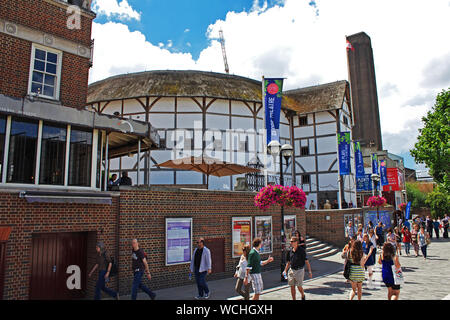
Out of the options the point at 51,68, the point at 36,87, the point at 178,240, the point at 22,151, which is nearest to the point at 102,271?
the point at 178,240

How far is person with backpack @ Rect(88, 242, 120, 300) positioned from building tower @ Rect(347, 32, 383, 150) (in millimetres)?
66224

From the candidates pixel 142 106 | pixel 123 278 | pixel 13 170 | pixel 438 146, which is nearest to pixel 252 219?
pixel 123 278

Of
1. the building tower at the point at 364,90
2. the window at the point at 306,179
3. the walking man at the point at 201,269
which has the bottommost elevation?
the walking man at the point at 201,269

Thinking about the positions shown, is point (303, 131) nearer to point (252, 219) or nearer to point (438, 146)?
point (438, 146)

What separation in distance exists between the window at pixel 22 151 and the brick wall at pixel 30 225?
761 millimetres

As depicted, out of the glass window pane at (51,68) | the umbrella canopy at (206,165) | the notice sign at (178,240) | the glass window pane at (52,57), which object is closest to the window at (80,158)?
the glass window pane at (51,68)

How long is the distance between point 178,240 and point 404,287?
7310mm

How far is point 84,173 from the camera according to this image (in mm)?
10016

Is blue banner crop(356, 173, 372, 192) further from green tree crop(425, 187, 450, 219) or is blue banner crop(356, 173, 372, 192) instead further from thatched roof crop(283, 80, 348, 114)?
green tree crop(425, 187, 450, 219)

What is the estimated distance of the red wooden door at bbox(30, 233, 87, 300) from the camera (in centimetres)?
862

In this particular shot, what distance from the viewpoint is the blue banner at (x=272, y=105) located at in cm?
1777

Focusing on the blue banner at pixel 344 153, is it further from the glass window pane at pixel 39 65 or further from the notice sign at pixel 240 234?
the glass window pane at pixel 39 65

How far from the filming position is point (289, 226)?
16047 millimetres

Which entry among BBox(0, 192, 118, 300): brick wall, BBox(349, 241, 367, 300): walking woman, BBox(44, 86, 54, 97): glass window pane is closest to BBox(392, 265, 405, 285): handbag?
BBox(349, 241, 367, 300): walking woman
